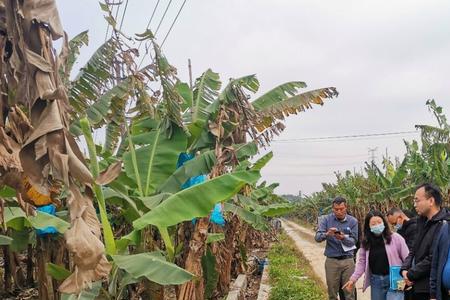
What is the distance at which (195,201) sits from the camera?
4.08 metres

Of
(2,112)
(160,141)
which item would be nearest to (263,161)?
(160,141)

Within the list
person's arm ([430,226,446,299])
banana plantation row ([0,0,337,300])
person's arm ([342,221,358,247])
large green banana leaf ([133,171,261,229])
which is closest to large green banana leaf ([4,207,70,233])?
banana plantation row ([0,0,337,300])

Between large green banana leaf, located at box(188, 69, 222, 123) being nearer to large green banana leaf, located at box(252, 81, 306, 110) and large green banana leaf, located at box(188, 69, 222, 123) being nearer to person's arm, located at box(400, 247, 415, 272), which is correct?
large green banana leaf, located at box(252, 81, 306, 110)

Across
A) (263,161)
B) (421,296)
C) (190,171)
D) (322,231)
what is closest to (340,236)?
(322,231)

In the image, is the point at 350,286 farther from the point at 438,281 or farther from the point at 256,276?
the point at 256,276

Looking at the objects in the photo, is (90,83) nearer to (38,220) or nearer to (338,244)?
(38,220)

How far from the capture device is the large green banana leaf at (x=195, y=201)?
13.0 feet

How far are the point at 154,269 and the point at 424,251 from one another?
8.73 feet

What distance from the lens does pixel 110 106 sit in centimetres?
629

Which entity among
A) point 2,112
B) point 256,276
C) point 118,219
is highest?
point 2,112

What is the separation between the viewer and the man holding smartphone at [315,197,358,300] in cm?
664

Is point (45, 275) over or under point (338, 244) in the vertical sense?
under

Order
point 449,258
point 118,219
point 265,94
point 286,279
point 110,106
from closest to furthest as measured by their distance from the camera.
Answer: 1. point 449,258
2. point 110,106
3. point 118,219
4. point 265,94
5. point 286,279

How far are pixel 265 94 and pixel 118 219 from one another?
2862 millimetres
